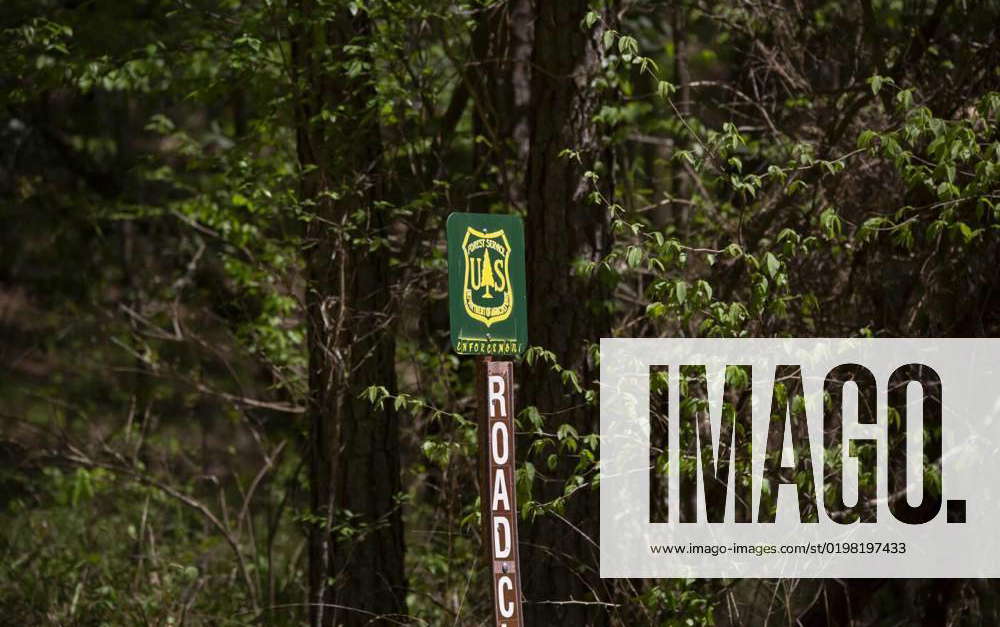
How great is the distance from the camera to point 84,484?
9.34 metres

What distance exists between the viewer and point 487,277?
4.13 meters

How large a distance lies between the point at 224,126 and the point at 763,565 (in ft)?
36.9

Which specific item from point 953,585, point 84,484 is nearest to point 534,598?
point 953,585

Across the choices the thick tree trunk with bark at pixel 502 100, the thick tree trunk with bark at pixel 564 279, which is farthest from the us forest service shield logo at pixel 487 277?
the thick tree trunk with bark at pixel 502 100

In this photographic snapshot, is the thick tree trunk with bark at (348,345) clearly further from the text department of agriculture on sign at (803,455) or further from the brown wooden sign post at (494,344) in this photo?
the brown wooden sign post at (494,344)

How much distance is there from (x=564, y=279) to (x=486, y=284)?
180cm

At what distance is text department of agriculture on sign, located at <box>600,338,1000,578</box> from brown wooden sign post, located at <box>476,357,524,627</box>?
1.26m

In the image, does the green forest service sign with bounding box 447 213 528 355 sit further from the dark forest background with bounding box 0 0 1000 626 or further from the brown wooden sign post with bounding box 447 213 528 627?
the dark forest background with bounding box 0 0 1000 626

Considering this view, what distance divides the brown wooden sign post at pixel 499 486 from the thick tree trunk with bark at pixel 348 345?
215 centimetres

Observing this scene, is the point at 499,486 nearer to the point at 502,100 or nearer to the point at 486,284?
the point at 486,284

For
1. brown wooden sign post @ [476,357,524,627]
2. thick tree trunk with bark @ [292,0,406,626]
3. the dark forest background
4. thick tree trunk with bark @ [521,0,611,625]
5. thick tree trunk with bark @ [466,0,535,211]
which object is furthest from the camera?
thick tree trunk with bark @ [466,0,535,211]

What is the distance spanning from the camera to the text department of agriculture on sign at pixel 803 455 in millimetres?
5348

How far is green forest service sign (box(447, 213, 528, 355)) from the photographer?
160 inches

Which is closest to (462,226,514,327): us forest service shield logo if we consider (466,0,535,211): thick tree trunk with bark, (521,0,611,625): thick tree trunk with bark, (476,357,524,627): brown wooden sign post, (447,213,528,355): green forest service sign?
(447,213,528,355): green forest service sign
